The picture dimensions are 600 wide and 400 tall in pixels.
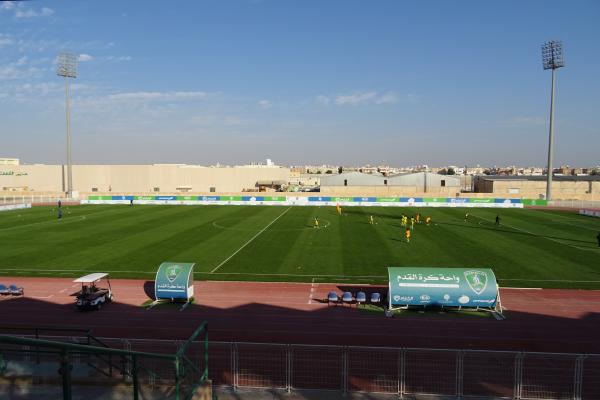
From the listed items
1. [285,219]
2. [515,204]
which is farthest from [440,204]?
[285,219]

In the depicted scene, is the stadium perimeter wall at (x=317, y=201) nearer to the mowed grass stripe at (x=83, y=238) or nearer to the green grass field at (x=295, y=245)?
the green grass field at (x=295, y=245)

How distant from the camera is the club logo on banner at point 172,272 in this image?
23.3 meters

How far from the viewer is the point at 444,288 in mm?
21797

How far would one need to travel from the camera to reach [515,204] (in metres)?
75.4

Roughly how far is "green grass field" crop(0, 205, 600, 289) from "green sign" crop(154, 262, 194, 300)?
17.4 feet

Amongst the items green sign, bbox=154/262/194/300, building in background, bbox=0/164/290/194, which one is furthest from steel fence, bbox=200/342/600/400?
building in background, bbox=0/164/290/194

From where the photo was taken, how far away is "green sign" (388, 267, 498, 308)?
21688 mm

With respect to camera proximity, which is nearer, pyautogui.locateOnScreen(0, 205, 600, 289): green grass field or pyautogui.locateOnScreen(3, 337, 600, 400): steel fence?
pyautogui.locateOnScreen(3, 337, 600, 400): steel fence

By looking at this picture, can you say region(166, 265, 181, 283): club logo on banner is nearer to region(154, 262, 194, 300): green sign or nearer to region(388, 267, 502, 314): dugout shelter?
region(154, 262, 194, 300): green sign

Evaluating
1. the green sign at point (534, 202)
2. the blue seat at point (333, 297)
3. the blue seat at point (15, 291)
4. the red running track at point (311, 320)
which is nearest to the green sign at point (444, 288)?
the red running track at point (311, 320)

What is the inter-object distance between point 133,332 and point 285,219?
39.1 m

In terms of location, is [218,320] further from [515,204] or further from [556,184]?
[556,184]

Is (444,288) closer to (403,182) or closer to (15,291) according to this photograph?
(15,291)

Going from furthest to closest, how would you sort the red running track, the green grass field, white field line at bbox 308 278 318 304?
1. the green grass field
2. white field line at bbox 308 278 318 304
3. the red running track
